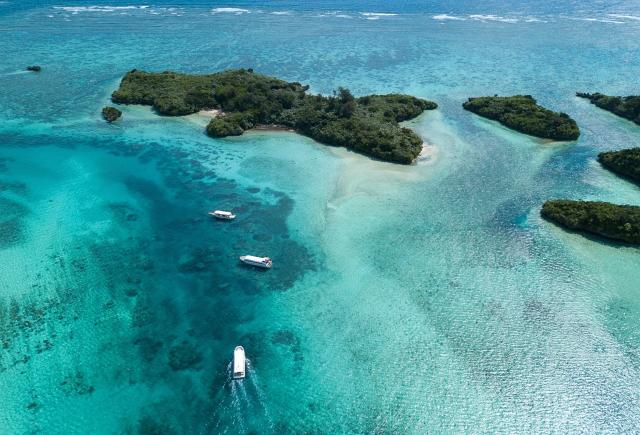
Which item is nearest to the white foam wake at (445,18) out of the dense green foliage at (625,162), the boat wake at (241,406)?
the dense green foliage at (625,162)

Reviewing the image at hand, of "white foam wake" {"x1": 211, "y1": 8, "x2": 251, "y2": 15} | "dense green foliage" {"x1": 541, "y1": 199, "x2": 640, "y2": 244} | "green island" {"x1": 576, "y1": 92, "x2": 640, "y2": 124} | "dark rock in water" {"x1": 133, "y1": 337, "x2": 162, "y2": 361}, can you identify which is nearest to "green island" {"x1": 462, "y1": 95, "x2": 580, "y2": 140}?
"green island" {"x1": 576, "y1": 92, "x2": 640, "y2": 124}

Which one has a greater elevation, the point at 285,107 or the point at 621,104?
the point at 621,104

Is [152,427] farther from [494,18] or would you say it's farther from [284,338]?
[494,18]

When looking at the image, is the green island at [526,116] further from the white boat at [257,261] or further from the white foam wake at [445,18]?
the white foam wake at [445,18]

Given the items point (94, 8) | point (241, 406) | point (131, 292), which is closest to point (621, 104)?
point (241, 406)

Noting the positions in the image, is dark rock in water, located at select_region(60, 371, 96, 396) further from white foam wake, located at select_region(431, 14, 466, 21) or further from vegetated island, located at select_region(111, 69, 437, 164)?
white foam wake, located at select_region(431, 14, 466, 21)

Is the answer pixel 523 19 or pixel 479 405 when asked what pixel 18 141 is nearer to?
pixel 479 405
